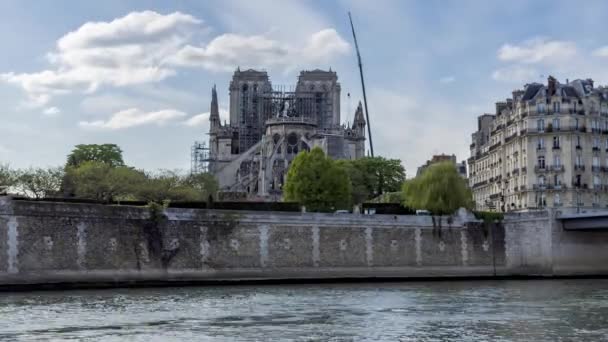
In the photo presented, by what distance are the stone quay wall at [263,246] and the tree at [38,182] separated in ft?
61.7

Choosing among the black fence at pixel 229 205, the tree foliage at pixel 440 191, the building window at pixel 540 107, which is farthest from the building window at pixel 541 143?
the black fence at pixel 229 205

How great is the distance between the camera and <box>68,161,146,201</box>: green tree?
6425cm

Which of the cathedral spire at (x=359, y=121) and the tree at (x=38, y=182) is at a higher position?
the cathedral spire at (x=359, y=121)

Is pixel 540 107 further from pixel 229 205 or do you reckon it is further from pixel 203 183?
pixel 203 183

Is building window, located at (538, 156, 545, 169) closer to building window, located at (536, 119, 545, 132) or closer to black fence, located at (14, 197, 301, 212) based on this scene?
building window, located at (536, 119, 545, 132)

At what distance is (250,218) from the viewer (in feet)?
164

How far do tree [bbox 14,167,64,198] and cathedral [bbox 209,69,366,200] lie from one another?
4305 cm

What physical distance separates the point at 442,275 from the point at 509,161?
2166 cm

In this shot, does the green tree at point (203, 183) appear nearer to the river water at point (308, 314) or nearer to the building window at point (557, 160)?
the building window at point (557, 160)

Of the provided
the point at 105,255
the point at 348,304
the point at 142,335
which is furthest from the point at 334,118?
the point at 142,335

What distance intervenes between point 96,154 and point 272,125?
2864 cm

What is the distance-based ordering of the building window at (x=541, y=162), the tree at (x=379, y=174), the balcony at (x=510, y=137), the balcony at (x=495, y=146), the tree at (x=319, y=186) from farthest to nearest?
the tree at (x=379, y=174), the balcony at (x=495, y=146), the balcony at (x=510, y=137), the building window at (x=541, y=162), the tree at (x=319, y=186)

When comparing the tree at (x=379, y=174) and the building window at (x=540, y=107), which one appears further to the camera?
the tree at (x=379, y=174)

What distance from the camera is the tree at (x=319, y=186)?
63000 millimetres
